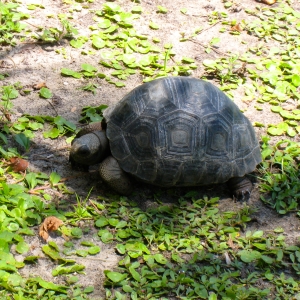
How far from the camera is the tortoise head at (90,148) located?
455cm

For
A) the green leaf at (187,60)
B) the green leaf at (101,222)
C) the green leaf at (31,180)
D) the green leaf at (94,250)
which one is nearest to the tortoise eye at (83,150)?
the green leaf at (31,180)

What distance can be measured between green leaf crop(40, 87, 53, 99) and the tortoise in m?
1.03

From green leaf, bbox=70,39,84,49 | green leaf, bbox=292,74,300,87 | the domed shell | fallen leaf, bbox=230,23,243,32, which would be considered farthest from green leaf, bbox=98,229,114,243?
fallen leaf, bbox=230,23,243,32

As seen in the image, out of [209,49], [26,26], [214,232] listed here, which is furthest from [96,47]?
[214,232]

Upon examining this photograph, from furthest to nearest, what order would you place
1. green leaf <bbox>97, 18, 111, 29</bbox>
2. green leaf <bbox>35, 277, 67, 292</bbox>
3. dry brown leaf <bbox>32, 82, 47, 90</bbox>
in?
1. green leaf <bbox>97, 18, 111, 29</bbox>
2. dry brown leaf <bbox>32, 82, 47, 90</bbox>
3. green leaf <bbox>35, 277, 67, 292</bbox>

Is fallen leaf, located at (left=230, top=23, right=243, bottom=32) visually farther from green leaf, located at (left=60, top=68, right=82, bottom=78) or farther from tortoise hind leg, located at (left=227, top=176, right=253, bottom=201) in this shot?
tortoise hind leg, located at (left=227, top=176, right=253, bottom=201)

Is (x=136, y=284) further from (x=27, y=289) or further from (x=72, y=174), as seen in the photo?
(x=72, y=174)

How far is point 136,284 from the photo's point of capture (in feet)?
12.4

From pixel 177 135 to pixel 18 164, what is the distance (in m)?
1.37

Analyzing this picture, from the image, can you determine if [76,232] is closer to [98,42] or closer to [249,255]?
[249,255]

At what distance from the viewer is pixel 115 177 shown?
177 inches

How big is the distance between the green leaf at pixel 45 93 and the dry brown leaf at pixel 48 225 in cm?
174

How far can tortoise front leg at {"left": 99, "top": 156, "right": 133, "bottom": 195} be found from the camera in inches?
177

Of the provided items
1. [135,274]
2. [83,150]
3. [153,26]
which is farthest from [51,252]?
[153,26]
